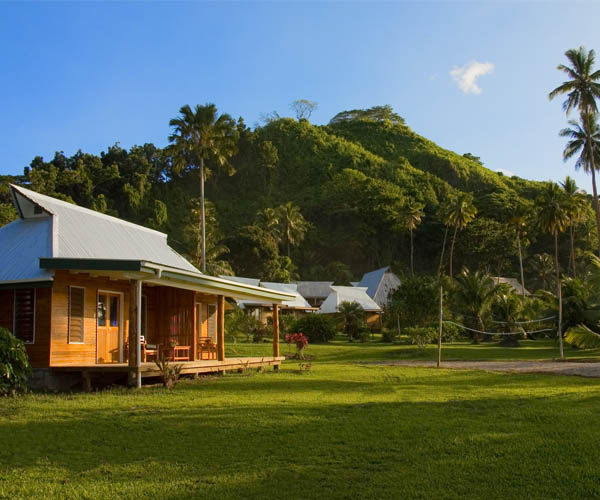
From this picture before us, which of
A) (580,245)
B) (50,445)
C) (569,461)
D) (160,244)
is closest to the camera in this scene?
(569,461)

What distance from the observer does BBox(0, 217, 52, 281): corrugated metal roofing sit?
14602mm

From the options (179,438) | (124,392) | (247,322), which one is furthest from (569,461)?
(247,322)

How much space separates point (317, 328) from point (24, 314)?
968 inches

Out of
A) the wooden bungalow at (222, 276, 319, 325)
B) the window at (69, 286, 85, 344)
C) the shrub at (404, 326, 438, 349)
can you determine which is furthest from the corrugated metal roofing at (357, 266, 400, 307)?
the window at (69, 286, 85, 344)

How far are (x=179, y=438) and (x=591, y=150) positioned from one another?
4638 centimetres

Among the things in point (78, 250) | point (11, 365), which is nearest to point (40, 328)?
point (11, 365)

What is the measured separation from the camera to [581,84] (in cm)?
4572

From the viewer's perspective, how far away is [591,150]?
4659 centimetres

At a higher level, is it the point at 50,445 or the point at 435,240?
the point at 435,240

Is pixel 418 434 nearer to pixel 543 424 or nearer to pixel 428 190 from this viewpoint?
pixel 543 424

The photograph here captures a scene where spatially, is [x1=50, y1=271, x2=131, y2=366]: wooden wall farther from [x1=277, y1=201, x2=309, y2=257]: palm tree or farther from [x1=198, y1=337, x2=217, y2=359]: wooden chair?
[x1=277, y1=201, x2=309, y2=257]: palm tree

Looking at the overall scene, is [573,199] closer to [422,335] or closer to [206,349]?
[422,335]

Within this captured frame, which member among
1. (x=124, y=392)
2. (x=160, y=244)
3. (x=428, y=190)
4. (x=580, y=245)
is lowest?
(x=124, y=392)

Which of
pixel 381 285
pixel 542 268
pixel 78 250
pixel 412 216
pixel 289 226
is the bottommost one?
pixel 78 250
